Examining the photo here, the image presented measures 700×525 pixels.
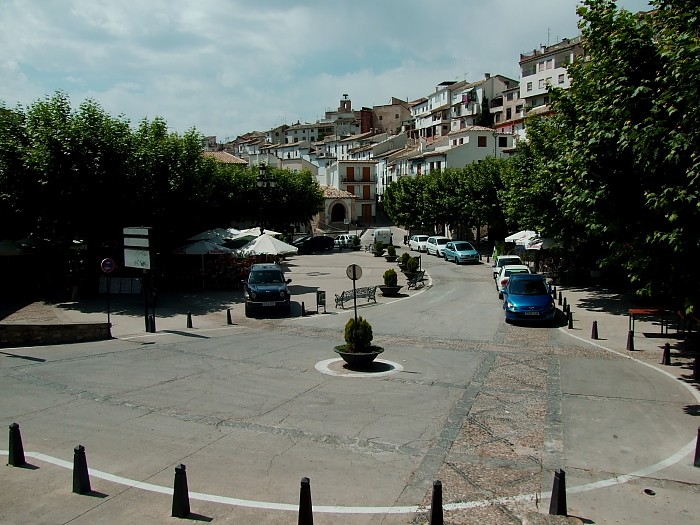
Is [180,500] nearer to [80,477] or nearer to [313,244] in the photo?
[80,477]

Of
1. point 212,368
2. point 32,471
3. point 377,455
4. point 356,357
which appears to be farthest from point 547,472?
point 212,368

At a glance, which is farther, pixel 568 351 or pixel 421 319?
pixel 421 319

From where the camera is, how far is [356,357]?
1463 centimetres

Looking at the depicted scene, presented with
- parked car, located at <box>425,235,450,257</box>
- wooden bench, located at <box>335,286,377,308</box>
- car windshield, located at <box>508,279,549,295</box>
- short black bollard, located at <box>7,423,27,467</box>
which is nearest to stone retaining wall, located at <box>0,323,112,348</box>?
wooden bench, located at <box>335,286,377,308</box>

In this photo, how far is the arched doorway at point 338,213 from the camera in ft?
263

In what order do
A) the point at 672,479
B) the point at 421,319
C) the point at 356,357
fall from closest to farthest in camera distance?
the point at 672,479 < the point at 356,357 < the point at 421,319

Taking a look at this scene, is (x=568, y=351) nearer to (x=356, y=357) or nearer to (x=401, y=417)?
(x=356, y=357)

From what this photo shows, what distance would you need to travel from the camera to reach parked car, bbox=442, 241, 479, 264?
144 ft

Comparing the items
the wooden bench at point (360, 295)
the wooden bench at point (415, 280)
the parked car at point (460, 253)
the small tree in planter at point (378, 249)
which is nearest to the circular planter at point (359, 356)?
the wooden bench at point (360, 295)

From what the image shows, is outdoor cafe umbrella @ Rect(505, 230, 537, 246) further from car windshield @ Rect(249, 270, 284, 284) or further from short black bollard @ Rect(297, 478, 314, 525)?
short black bollard @ Rect(297, 478, 314, 525)

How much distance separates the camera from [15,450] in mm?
8602

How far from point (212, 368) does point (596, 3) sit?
13.8 metres

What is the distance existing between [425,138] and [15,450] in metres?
88.9

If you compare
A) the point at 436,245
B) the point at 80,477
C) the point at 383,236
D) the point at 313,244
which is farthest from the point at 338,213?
the point at 80,477
